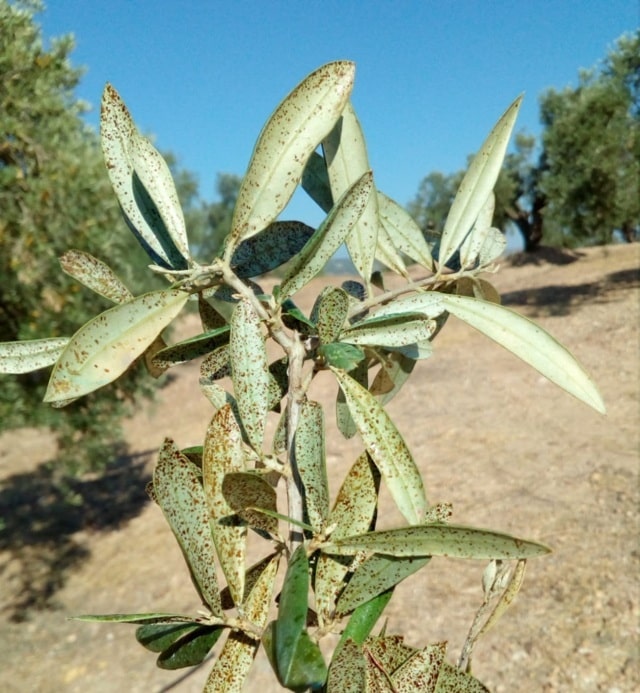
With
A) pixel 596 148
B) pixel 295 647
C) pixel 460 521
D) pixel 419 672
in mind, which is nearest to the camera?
pixel 295 647

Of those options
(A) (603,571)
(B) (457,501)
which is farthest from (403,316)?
(B) (457,501)

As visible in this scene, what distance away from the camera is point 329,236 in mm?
559

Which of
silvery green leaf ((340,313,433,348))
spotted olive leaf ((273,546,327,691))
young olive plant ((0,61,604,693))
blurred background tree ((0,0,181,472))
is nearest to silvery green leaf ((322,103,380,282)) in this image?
young olive plant ((0,61,604,693))

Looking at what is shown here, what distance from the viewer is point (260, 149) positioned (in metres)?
0.55

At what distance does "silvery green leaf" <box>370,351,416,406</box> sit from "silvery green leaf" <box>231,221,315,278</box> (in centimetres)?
17

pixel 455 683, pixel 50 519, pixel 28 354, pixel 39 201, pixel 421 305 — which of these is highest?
pixel 39 201

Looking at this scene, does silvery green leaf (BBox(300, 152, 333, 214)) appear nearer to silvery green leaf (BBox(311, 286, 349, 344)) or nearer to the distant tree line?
silvery green leaf (BBox(311, 286, 349, 344))

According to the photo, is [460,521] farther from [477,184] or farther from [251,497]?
[251,497]

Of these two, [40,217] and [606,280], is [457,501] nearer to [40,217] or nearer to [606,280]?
[40,217]

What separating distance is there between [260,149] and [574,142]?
11.1m

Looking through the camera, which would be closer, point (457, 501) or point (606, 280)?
point (457, 501)

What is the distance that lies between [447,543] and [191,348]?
0.30 m

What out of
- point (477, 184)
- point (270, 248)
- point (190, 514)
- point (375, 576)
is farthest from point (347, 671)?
point (477, 184)

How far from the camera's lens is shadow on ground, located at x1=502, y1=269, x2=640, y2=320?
A: 927cm
